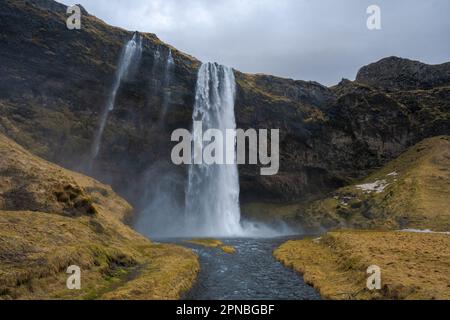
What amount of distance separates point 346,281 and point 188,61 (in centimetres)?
7663

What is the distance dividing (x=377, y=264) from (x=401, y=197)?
60.2 m

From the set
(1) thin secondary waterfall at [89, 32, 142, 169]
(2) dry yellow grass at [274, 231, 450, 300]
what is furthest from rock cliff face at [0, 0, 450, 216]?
(2) dry yellow grass at [274, 231, 450, 300]

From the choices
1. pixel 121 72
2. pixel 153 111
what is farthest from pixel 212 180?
pixel 121 72

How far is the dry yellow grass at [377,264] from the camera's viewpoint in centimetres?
2623

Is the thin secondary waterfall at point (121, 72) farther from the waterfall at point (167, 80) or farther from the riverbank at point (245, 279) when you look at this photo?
the riverbank at point (245, 279)

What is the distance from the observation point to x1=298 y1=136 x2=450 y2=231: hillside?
251ft

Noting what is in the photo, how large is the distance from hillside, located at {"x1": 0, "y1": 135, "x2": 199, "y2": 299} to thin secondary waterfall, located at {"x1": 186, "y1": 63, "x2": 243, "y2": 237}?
136 feet

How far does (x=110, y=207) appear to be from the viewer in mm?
63344

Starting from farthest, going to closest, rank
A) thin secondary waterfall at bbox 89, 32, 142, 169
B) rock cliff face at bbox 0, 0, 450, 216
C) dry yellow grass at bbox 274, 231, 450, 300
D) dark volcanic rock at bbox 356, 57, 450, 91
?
dark volcanic rock at bbox 356, 57, 450, 91, thin secondary waterfall at bbox 89, 32, 142, 169, rock cliff face at bbox 0, 0, 450, 216, dry yellow grass at bbox 274, 231, 450, 300

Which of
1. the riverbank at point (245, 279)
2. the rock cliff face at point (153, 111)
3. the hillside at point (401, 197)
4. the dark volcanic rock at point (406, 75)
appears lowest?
the riverbank at point (245, 279)

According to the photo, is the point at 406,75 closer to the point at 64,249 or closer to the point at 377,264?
the point at 377,264

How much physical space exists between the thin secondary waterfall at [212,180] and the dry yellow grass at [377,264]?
42499 mm

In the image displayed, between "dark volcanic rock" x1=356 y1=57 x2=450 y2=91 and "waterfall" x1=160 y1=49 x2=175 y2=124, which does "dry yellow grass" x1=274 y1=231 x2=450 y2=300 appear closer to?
"waterfall" x1=160 y1=49 x2=175 y2=124

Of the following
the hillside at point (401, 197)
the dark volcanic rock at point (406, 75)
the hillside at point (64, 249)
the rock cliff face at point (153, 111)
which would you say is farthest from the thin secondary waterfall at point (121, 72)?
the dark volcanic rock at point (406, 75)
